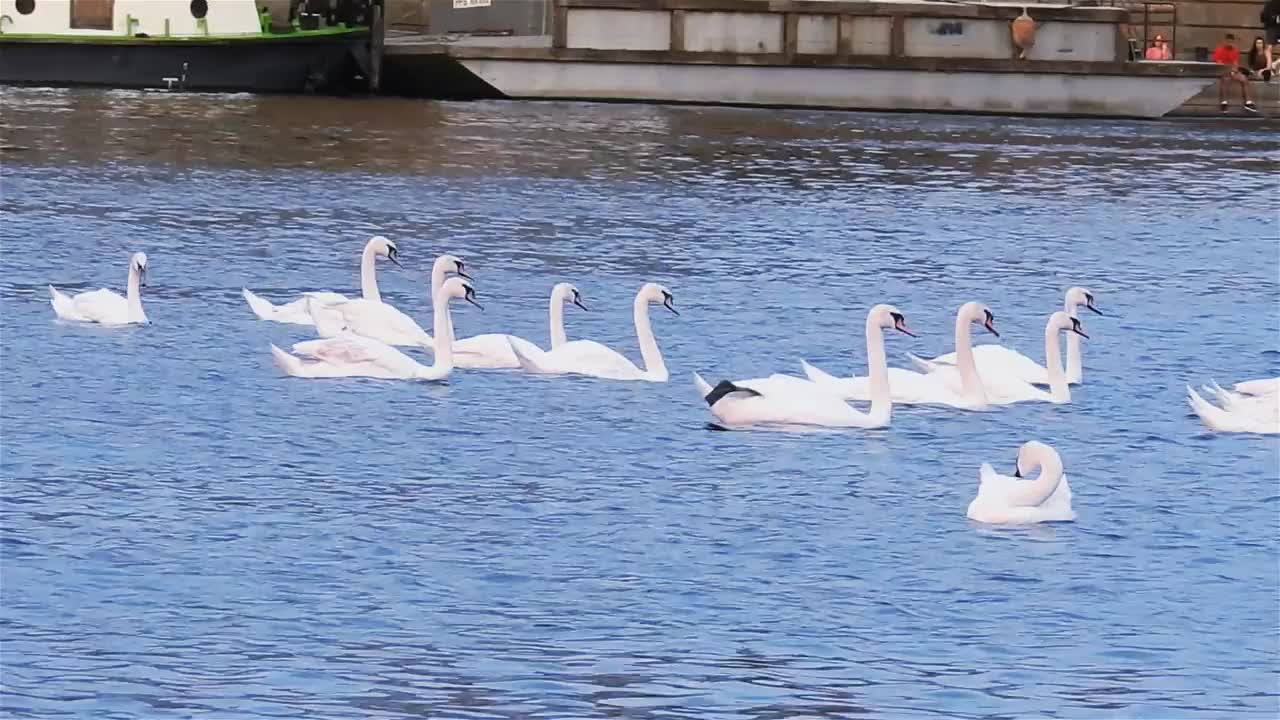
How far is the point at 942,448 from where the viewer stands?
16250 mm

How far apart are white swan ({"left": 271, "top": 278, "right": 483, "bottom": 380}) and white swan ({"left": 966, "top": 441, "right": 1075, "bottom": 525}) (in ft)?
16.5

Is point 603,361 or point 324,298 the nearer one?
point 603,361

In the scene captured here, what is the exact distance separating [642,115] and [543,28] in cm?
530

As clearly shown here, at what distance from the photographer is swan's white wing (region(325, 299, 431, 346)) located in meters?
19.8

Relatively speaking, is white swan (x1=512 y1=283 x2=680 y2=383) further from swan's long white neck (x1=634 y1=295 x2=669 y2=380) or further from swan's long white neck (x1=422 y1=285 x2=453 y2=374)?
swan's long white neck (x1=422 y1=285 x2=453 y2=374)

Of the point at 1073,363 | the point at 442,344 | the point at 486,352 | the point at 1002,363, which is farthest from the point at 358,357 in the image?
the point at 1073,363

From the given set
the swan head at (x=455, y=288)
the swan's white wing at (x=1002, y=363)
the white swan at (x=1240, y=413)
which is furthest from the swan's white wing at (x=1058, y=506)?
the swan head at (x=455, y=288)

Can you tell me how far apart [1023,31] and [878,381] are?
3191 cm

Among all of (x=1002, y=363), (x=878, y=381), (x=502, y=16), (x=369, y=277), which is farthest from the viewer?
(x=502, y=16)

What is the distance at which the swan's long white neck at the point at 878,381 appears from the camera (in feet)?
55.1

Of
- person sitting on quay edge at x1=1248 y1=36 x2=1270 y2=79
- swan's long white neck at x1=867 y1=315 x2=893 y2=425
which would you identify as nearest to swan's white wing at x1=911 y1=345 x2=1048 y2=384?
swan's long white neck at x1=867 y1=315 x2=893 y2=425

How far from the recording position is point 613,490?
1449 cm

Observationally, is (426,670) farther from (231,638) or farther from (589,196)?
(589,196)

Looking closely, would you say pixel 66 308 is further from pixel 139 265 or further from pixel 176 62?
pixel 176 62
